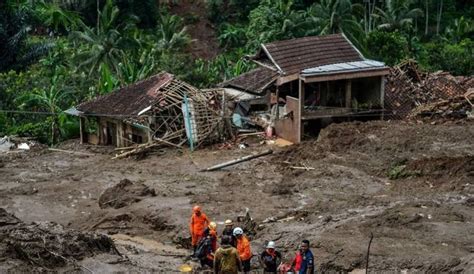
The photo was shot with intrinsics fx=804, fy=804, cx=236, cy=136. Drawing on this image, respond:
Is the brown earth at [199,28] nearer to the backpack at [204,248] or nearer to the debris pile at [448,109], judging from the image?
the debris pile at [448,109]

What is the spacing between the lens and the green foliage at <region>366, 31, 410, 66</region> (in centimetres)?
3725

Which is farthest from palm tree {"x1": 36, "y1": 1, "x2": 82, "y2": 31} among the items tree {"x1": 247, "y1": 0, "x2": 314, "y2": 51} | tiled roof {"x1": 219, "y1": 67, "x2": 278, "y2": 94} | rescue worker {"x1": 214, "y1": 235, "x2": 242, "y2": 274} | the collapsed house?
rescue worker {"x1": 214, "y1": 235, "x2": 242, "y2": 274}

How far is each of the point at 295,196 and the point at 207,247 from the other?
7223mm

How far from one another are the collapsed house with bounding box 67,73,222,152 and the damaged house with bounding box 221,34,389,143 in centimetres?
247

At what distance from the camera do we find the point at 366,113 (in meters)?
29.2

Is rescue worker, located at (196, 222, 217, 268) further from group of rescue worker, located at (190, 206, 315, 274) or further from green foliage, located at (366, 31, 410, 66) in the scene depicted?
green foliage, located at (366, 31, 410, 66)

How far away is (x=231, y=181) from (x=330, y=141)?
4.14 m

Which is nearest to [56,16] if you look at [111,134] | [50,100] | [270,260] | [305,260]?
[50,100]

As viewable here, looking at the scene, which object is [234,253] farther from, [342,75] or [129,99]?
[129,99]

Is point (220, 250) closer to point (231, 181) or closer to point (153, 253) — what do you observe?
point (153, 253)

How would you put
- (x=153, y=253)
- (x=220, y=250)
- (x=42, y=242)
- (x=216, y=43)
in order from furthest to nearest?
(x=216, y=43) → (x=153, y=253) → (x=42, y=242) → (x=220, y=250)

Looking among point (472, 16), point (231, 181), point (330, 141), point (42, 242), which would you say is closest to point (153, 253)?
point (42, 242)

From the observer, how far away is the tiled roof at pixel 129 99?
29609mm

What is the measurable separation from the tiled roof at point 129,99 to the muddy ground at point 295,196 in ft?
5.21
